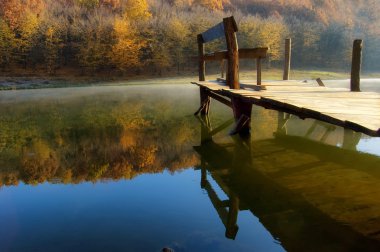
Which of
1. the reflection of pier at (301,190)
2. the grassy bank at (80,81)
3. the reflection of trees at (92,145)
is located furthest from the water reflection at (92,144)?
the grassy bank at (80,81)

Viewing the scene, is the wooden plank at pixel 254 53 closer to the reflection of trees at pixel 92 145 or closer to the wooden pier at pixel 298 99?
the wooden pier at pixel 298 99

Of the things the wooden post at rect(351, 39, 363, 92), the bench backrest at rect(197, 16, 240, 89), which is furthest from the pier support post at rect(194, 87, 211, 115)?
the wooden post at rect(351, 39, 363, 92)

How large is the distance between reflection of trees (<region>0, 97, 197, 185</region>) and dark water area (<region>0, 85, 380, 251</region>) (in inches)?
1.6

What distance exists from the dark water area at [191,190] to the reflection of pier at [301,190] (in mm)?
19

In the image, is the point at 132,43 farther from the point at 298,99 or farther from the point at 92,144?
the point at 298,99

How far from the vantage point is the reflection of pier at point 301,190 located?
4.14 meters

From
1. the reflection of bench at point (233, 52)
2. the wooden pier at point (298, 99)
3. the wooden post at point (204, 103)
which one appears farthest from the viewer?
the wooden post at point (204, 103)

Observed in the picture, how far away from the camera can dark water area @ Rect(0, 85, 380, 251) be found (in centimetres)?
420

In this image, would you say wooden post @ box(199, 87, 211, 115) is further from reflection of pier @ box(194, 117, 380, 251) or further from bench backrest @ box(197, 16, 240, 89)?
reflection of pier @ box(194, 117, 380, 251)

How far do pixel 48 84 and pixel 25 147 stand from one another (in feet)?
102

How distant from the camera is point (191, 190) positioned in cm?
596

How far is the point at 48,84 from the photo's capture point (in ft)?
127

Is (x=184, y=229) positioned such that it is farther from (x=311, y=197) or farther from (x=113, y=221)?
(x=311, y=197)

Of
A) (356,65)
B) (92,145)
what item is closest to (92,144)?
(92,145)
